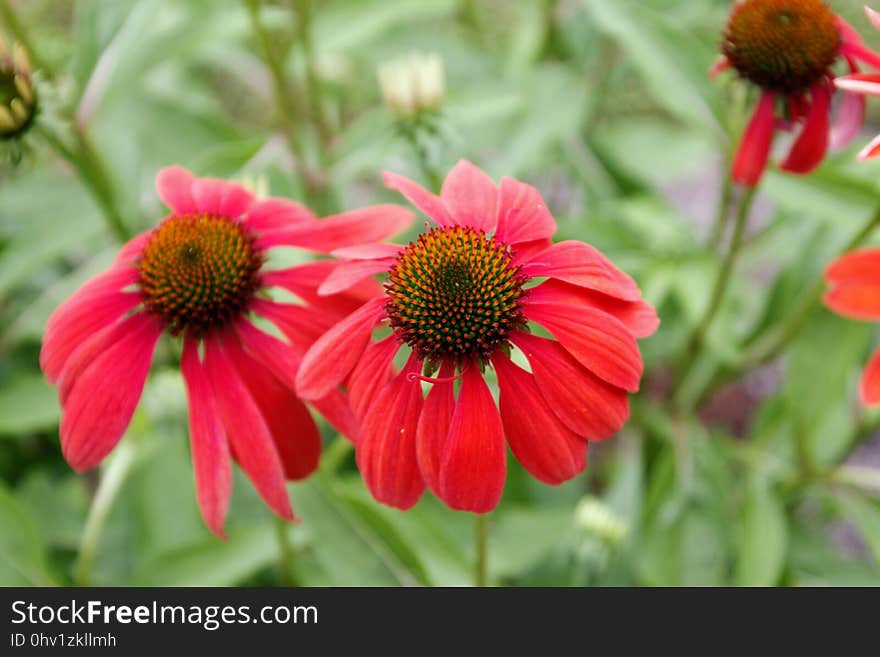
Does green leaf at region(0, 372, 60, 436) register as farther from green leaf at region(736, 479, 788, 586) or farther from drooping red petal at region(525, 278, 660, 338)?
green leaf at region(736, 479, 788, 586)

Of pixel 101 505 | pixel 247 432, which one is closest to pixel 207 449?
pixel 247 432

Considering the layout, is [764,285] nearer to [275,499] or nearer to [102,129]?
[102,129]

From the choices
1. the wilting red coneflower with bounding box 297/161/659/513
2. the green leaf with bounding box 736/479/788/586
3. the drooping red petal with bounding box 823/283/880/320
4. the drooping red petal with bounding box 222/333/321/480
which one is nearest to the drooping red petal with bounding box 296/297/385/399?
the wilting red coneflower with bounding box 297/161/659/513

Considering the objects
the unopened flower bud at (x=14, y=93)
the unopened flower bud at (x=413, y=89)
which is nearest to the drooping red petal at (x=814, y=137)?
the unopened flower bud at (x=413, y=89)

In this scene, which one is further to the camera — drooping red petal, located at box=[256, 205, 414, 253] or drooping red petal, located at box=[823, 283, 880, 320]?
drooping red petal, located at box=[256, 205, 414, 253]

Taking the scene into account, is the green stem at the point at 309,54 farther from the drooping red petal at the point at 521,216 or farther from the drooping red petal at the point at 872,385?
the drooping red petal at the point at 872,385

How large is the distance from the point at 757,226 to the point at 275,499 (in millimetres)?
1897

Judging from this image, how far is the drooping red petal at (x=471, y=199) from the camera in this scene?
28.0 inches

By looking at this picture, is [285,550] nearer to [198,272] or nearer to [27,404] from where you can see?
[198,272]

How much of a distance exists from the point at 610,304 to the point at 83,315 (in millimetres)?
464

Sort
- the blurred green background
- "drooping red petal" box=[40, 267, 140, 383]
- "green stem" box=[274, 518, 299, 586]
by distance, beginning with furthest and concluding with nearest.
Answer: the blurred green background < "green stem" box=[274, 518, 299, 586] < "drooping red petal" box=[40, 267, 140, 383]

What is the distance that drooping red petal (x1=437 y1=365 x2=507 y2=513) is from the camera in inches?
24.4

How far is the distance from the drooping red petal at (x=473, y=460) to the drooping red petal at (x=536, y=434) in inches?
0.7
